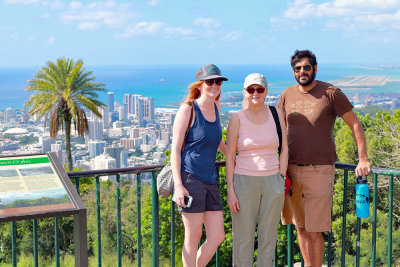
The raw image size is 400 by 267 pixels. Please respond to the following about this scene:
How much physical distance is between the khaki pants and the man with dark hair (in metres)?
0.36

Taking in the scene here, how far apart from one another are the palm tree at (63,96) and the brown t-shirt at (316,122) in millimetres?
48773

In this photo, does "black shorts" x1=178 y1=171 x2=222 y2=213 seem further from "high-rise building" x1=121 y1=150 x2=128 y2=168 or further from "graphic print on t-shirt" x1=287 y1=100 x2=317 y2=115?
"high-rise building" x1=121 y1=150 x2=128 y2=168

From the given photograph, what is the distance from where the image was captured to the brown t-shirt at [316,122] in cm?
364

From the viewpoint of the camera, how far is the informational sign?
2.65 meters

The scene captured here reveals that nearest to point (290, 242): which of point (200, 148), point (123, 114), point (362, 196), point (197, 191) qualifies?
point (362, 196)

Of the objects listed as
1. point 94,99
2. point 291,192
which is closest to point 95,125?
point 94,99

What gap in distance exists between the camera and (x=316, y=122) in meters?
3.64

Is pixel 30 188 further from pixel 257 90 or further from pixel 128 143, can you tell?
pixel 128 143

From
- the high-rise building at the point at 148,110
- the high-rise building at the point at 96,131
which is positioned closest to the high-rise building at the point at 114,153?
the high-rise building at the point at 96,131

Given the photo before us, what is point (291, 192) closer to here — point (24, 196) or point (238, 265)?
point (238, 265)

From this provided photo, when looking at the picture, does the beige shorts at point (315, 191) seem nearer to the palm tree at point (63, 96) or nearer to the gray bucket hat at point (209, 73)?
the gray bucket hat at point (209, 73)

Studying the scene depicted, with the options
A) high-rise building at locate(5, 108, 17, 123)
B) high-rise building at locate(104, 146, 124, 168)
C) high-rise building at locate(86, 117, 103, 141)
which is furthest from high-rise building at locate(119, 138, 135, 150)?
high-rise building at locate(5, 108, 17, 123)

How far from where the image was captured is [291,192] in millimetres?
3797

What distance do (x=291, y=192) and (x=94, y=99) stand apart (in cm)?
5318
